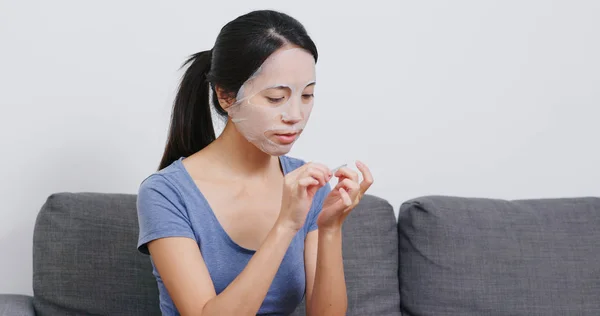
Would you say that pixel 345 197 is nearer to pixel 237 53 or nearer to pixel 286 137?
pixel 286 137

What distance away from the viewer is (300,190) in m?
1.42

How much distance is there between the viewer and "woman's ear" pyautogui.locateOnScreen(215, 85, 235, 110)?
1.57 metres

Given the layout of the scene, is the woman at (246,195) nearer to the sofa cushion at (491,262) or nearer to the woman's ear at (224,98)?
the woman's ear at (224,98)

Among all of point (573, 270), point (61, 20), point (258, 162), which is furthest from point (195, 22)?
point (573, 270)

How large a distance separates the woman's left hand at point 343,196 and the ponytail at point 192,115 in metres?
0.35

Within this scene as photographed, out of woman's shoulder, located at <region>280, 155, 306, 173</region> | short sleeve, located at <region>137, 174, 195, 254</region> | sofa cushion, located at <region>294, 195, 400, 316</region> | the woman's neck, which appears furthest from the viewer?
Result: sofa cushion, located at <region>294, 195, 400, 316</region>

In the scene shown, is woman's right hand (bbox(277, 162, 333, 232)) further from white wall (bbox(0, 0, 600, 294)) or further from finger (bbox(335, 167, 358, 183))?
white wall (bbox(0, 0, 600, 294))

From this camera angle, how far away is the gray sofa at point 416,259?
6.21ft

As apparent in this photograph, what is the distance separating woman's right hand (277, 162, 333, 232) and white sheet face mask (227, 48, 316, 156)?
0.14 meters

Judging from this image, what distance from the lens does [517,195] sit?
99.6 inches

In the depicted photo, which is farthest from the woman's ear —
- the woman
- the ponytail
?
the ponytail

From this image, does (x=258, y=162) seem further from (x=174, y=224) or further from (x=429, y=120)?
(x=429, y=120)

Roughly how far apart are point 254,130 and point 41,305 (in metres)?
0.74

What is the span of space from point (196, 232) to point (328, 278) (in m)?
0.28
